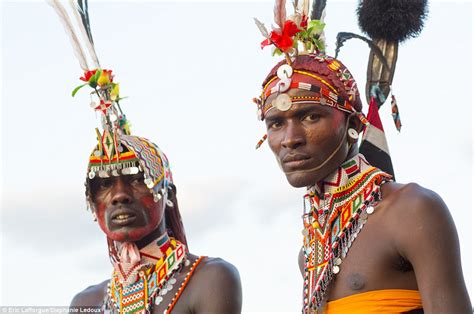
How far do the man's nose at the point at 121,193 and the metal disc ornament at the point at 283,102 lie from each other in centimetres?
184

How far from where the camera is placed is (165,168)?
808cm

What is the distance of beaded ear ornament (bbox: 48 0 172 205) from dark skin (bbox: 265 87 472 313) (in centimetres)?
165

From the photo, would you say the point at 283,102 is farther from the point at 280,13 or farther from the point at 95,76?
the point at 95,76

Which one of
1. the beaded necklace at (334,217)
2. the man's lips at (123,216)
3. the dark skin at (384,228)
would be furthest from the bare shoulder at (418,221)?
the man's lips at (123,216)

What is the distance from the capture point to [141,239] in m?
7.88

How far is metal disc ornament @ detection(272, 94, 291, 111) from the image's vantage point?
6.36 meters

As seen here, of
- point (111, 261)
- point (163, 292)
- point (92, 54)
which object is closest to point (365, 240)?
point (163, 292)

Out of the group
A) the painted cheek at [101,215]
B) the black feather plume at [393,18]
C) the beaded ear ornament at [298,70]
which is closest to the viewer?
the beaded ear ornament at [298,70]

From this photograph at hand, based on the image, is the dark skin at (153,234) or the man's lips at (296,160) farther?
the dark skin at (153,234)

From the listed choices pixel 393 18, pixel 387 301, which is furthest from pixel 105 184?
pixel 387 301

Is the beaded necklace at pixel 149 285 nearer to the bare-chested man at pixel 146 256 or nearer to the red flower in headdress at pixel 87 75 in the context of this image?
the bare-chested man at pixel 146 256

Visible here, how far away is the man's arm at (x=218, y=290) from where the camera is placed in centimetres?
752

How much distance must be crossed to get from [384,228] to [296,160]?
72 cm

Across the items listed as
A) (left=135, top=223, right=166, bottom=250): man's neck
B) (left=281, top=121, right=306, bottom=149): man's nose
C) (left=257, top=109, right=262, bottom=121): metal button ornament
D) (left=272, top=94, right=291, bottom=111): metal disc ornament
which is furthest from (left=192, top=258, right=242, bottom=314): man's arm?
(left=272, top=94, right=291, bottom=111): metal disc ornament
